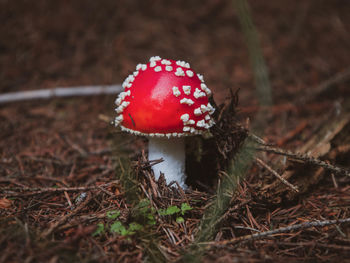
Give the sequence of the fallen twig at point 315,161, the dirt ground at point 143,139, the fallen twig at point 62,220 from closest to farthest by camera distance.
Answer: the fallen twig at point 62,220 → the dirt ground at point 143,139 → the fallen twig at point 315,161

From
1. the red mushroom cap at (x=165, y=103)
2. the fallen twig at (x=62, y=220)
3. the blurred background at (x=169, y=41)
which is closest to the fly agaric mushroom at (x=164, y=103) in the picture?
the red mushroom cap at (x=165, y=103)

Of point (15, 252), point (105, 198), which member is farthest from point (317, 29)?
point (15, 252)

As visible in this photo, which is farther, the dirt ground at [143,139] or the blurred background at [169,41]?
the blurred background at [169,41]

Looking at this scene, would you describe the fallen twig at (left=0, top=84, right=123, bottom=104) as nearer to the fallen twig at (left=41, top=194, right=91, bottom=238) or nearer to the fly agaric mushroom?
the fly agaric mushroom

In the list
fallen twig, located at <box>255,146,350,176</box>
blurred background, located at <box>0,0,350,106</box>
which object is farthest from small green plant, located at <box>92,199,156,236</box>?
blurred background, located at <box>0,0,350,106</box>

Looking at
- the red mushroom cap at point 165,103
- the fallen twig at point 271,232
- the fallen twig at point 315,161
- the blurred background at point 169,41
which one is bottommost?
the fallen twig at point 271,232

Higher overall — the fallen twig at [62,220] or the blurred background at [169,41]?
the blurred background at [169,41]

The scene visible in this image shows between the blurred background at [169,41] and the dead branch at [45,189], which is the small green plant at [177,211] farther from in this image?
the blurred background at [169,41]
